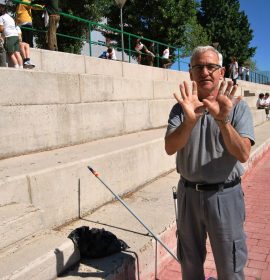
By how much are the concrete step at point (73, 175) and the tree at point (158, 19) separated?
73.4ft

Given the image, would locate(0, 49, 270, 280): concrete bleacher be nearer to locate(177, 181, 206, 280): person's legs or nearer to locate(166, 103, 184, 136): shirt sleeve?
locate(177, 181, 206, 280): person's legs

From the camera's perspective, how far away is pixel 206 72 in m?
2.50

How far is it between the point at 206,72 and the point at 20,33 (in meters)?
5.42

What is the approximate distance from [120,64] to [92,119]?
4348 millimetres

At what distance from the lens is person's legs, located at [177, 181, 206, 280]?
8.68ft

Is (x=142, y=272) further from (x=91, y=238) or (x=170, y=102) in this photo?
(x=170, y=102)

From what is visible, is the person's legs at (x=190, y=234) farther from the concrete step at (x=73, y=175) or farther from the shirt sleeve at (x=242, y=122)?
the concrete step at (x=73, y=175)

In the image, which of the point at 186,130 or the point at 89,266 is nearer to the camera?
the point at 186,130

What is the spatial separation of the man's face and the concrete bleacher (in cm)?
165

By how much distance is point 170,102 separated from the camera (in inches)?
352

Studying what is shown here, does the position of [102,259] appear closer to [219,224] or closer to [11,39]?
[219,224]

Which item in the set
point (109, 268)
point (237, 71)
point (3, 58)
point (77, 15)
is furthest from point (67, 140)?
point (237, 71)

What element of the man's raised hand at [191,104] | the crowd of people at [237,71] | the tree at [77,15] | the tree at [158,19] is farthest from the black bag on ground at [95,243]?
the tree at [158,19]

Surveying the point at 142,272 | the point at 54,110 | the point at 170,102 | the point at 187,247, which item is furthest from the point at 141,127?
the point at 187,247
